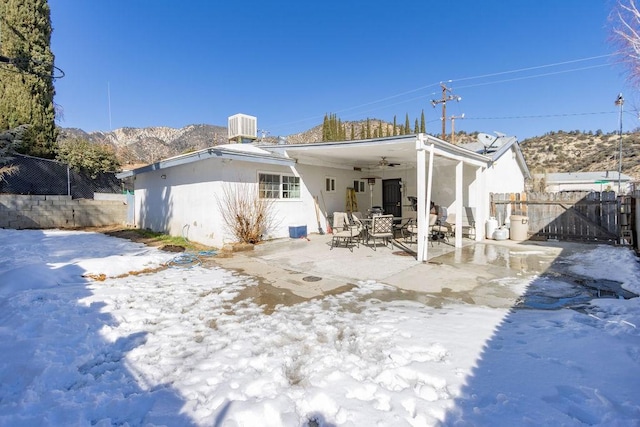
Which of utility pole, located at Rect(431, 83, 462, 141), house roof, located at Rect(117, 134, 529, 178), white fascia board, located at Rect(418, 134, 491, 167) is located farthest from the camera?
utility pole, located at Rect(431, 83, 462, 141)

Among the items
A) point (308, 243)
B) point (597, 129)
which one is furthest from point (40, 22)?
point (597, 129)

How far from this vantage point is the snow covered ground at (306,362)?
2137 mm

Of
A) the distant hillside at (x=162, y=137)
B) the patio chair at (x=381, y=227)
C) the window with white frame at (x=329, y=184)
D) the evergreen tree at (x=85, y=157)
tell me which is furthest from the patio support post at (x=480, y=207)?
the distant hillside at (x=162, y=137)

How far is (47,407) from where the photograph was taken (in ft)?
7.11

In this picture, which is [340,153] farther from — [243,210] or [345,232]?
[243,210]

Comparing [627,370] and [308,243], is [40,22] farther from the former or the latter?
[627,370]

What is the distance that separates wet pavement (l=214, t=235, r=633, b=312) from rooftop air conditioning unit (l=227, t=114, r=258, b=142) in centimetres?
654

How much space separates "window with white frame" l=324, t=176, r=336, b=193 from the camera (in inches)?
505

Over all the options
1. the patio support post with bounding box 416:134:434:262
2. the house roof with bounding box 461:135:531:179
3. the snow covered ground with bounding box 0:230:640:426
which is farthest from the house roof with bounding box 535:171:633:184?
the snow covered ground with bounding box 0:230:640:426

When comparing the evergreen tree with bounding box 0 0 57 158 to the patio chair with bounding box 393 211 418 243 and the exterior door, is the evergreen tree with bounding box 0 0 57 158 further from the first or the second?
the patio chair with bounding box 393 211 418 243

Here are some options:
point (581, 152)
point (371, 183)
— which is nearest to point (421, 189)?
point (371, 183)

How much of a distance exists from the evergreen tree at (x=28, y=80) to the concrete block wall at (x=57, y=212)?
3.11 meters

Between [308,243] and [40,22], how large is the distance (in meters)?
17.0

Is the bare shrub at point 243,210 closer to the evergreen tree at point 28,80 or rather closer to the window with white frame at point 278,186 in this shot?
the window with white frame at point 278,186
